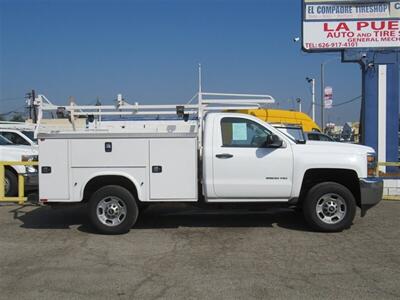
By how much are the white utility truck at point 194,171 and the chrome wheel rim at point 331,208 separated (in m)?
0.02

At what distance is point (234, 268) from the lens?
651cm

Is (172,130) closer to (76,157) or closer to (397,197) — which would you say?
(76,157)

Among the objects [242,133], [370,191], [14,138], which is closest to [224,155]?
[242,133]

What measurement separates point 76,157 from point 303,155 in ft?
12.2

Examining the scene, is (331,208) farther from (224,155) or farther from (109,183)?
(109,183)

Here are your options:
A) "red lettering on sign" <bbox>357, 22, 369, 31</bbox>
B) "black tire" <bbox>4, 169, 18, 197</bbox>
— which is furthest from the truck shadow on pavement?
"red lettering on sign" <bbox>357, 22, 369, 31</bbox>

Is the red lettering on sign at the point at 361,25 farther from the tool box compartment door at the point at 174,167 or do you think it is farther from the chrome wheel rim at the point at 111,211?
the chrome wheel rim at the point at 111,211

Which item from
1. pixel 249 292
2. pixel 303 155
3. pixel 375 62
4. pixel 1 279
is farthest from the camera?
pixel 375 62

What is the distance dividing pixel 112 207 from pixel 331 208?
3604 mm

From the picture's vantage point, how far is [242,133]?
877cm

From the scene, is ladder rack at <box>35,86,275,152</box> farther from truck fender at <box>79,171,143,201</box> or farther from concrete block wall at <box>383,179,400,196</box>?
concrete block wall at <box>383,179,400,196</box>

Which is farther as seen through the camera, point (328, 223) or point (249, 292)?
point (328, 223)

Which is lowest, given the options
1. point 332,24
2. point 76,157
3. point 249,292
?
point 249,292

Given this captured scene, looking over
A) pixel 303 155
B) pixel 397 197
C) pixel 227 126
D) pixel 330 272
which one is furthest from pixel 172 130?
pixel 397 197
